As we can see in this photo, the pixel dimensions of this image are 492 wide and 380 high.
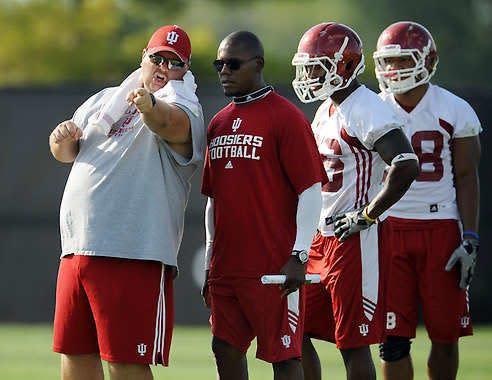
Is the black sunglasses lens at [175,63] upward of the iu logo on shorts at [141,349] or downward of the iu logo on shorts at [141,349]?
upward

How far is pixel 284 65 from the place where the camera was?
29.7 m

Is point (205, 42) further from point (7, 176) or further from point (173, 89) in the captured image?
point (173, 89)

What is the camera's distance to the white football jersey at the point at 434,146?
7.48m

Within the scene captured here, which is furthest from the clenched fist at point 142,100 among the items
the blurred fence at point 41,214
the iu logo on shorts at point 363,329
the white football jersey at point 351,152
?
the blurred fence at point 41,214

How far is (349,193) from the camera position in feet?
22.2

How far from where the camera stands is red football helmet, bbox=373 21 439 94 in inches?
296

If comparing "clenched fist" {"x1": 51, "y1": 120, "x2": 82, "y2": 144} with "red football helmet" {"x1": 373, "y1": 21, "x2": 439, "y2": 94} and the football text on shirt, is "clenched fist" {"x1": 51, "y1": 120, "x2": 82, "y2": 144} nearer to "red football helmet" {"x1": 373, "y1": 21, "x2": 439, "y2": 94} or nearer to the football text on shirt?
the football text on shirt

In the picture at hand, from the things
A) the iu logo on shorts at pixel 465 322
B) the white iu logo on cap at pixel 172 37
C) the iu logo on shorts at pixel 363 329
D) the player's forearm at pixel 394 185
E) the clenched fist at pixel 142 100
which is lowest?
the iu logo on shorts at pixel 465 322

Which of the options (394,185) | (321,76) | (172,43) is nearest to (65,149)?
(172,43)

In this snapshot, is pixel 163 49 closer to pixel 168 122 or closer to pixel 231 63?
pixel 231 63

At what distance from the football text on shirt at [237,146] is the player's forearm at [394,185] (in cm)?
72

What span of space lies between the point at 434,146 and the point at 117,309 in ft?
7.84

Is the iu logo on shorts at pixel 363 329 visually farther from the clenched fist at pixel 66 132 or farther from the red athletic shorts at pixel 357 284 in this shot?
the clenched fist at pixel 66 132

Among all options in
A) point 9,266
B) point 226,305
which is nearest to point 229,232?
point 226,305
